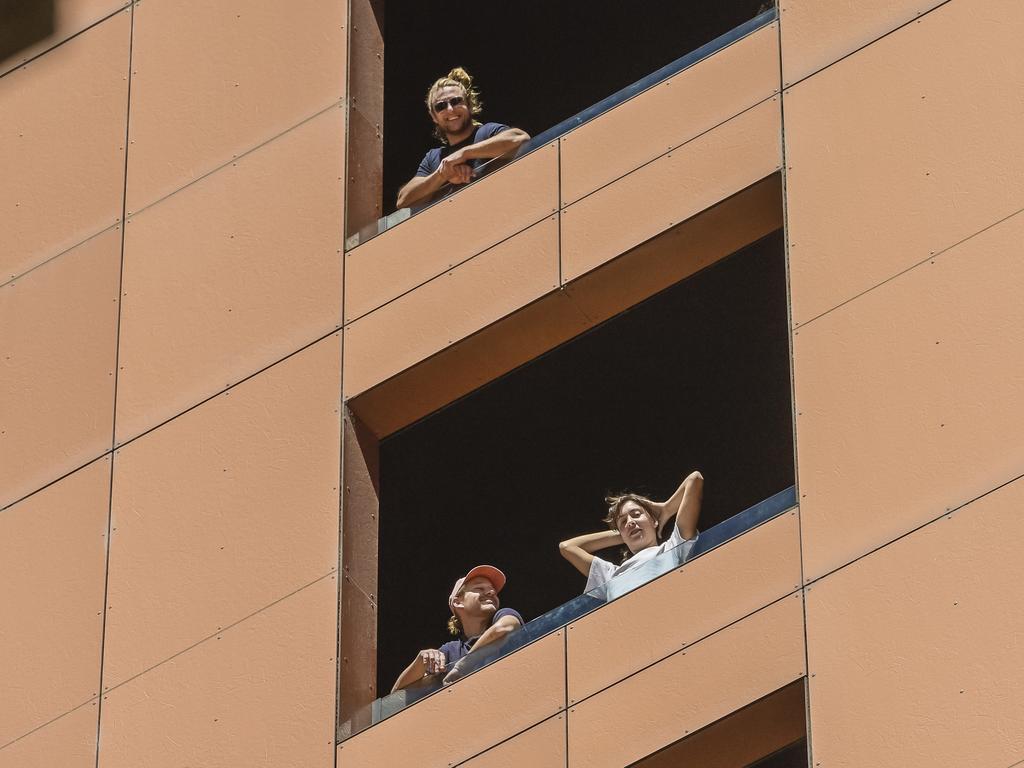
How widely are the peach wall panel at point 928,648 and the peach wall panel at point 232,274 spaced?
477cm

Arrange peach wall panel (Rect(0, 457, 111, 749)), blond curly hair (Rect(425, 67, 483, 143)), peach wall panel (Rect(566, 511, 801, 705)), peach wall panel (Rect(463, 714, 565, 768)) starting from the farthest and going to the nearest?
blond curly hair (Rect(425, 67, 483, 143)) < peach wall panel (Rect(0, 457, 111, 749)) < peach wall panel (Rect(463, 714, 565, 768)) < peach wall panel (Rect(566, 511, 801, 705))

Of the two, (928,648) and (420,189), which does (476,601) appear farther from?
(928,648)

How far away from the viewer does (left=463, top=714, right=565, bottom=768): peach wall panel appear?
54.7 ft

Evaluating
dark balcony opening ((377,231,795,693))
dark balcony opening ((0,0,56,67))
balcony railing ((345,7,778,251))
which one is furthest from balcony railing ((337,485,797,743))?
dark balcony opening ((0,0,56,67))

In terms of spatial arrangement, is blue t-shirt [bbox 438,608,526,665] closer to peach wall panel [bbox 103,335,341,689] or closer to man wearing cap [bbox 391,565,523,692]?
man wearing cap [bbox 391,565,523,692]

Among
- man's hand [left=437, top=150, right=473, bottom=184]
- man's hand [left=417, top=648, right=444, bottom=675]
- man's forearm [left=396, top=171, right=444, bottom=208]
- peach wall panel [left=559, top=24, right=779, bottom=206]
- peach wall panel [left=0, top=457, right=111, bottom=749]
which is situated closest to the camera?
man's hand [left=417, top=648, right=444, bottom=675]

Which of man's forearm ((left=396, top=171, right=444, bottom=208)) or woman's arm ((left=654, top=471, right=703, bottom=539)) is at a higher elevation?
man's forearm ((left=396, top=171, right=444, bottom=208))

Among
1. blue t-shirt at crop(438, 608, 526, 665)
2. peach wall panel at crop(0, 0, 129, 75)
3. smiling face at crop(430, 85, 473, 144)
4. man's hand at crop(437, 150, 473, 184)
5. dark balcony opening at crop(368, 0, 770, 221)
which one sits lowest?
blue t-shirt at crop(438, 608, 526, 665)

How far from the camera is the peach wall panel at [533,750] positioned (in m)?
16.7

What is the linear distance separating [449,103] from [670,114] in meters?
1.72

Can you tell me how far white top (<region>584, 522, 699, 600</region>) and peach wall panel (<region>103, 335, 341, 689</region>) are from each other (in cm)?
210

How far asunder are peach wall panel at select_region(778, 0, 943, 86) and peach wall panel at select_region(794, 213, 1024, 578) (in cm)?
180

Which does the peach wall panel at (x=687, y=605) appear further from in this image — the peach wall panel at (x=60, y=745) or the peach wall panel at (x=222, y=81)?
the peach wall panel at (x=222, y=81)

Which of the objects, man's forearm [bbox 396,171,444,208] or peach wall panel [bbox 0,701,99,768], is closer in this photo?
peach wall panel [bbox 0,701,99,768]
